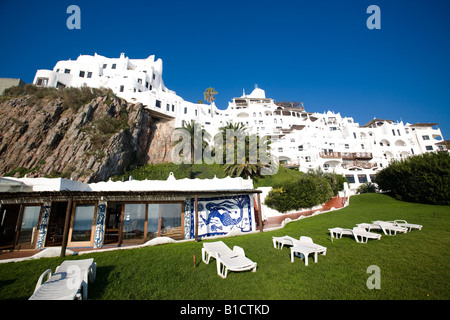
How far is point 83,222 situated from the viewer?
36.2 feet

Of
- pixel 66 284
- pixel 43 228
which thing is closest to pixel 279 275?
pixel 66 284

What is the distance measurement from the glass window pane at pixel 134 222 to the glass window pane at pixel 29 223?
15.4ft

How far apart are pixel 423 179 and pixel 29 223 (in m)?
35.3

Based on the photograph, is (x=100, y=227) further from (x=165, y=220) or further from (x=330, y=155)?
(x=330, y=155)

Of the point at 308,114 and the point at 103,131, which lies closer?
the point at 103,131

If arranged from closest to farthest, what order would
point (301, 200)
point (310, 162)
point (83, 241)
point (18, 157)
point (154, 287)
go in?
point (154, 287), point (83, 241), point (301, 200), point (18, 157), point (310, 162)

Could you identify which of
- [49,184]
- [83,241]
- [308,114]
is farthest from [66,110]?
[308,114]

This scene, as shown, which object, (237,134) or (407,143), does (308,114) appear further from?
(237,134)

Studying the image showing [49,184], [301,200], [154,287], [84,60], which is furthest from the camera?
[84,60]

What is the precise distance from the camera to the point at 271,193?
22.2m

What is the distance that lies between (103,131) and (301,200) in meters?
33.8

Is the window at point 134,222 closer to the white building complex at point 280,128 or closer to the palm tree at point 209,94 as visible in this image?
the white building complex at point 280,128

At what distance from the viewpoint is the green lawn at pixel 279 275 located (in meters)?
4.61

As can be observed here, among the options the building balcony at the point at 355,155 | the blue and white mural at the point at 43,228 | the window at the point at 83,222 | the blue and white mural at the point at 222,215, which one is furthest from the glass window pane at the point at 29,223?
the building balcony at the point at 355,155
